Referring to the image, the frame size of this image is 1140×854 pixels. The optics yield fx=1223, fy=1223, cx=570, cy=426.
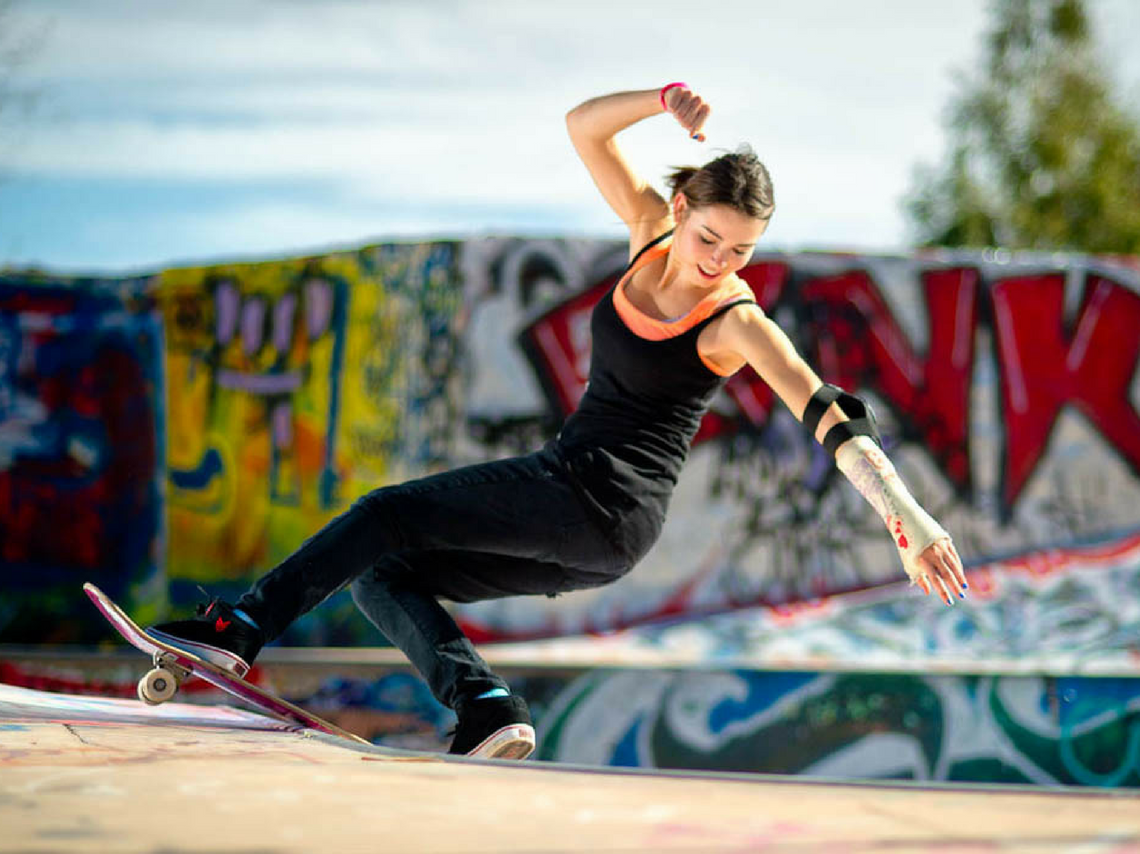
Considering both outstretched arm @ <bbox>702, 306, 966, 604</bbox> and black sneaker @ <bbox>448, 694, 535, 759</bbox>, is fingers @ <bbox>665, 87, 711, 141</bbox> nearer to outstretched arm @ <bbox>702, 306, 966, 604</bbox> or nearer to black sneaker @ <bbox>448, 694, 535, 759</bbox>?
outstretched arm @ <bbox>702, 306, 966, 604</bbox>

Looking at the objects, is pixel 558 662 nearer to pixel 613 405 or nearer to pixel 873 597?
pixel 873 597

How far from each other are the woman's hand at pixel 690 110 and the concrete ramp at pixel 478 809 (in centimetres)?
173

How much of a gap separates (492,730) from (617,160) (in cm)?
168

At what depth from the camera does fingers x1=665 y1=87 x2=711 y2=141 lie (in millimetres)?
3336

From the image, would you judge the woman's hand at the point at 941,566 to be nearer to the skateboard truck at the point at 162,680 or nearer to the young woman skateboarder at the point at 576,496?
the young woman skateboarder at the point at 576,496

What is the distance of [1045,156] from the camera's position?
29.6 metres

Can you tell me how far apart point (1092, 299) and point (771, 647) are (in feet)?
13.6

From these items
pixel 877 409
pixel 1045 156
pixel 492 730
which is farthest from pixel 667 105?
pixel 1045 156

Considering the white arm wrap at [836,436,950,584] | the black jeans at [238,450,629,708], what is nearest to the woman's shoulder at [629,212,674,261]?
the black jeans at [238,450,629,708]

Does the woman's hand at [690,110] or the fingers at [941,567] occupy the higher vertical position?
the woman's hand at [690,110]

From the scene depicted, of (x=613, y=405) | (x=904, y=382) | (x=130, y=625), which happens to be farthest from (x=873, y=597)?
(x=130, y=625)

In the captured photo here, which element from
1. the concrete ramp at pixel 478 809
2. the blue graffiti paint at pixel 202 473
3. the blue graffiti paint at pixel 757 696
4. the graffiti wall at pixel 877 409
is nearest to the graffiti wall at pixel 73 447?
the blue graffiti paint at pixel 202 473

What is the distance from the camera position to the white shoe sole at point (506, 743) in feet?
10.7

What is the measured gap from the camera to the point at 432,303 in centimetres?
953
